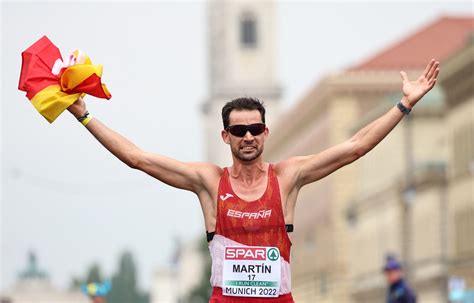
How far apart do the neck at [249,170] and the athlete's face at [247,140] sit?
0.22 feet

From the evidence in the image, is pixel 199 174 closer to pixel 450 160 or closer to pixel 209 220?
pixel 209 220

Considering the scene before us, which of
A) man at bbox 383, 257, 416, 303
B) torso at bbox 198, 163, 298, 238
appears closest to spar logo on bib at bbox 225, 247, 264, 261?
torso at bbox 198, 163, 298, 238

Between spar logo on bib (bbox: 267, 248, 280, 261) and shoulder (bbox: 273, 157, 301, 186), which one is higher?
shoulder (bbox: 273, 157, 301, 186)

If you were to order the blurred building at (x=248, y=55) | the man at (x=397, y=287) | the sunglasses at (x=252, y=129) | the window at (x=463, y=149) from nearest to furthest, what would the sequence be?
the sunglasses at (x=252, y=129), the man at (x=397, y=287), the window at (x=463, y=149), the blurred building at (x=248, y=55)

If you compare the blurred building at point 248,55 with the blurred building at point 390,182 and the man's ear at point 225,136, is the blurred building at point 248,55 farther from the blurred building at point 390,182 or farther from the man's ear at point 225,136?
the man's ear at point 225,136

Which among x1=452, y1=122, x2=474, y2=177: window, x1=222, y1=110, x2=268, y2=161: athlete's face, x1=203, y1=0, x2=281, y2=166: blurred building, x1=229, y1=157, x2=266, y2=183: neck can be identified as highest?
x1=203, y1=0, x2=281, y2=166: blurred building

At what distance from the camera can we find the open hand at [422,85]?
1150 centimetres

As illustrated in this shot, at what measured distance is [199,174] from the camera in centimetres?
1159

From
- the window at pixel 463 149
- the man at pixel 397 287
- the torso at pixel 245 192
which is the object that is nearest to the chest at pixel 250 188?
the torso at pixel 245 192

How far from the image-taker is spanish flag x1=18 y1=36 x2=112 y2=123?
11359 mm

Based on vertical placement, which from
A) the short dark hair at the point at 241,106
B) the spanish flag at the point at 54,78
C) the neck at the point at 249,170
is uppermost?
the spanish flag at the point at 54,78

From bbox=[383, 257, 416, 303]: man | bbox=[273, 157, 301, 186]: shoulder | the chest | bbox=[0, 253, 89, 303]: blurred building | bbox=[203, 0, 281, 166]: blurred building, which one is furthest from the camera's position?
bbox=[203, 0, 281, 166]: blurred building

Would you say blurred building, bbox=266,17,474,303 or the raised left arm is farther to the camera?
blurred building, bbox=266,17,474,303

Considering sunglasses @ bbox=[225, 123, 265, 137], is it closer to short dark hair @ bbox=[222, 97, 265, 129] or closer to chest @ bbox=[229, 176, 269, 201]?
short dark hair @ bbox=[222, 97, 265, 129]
